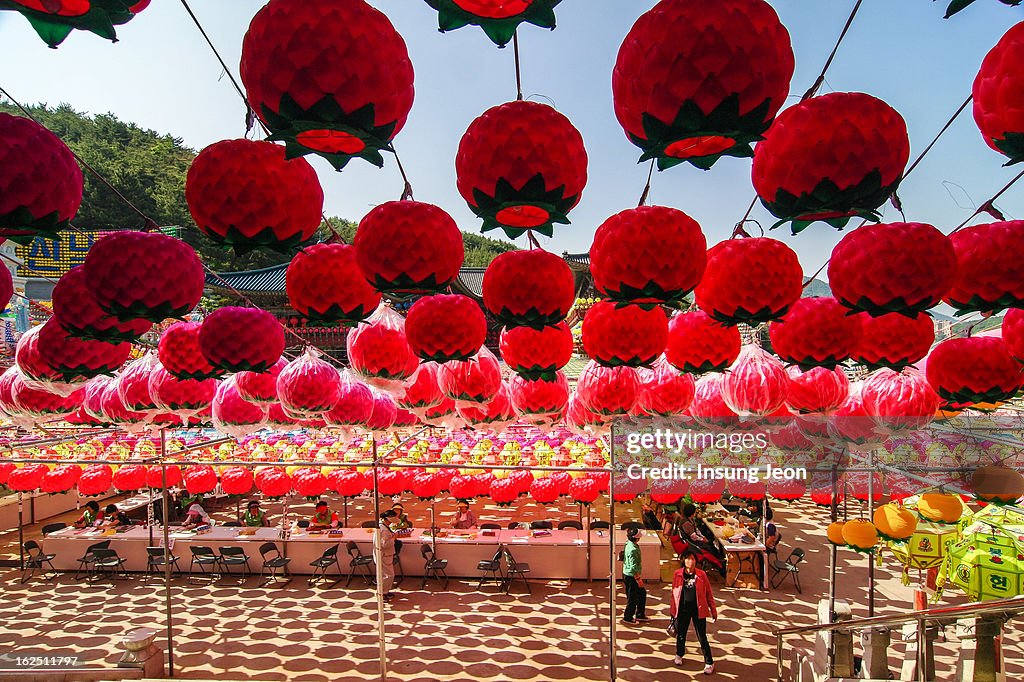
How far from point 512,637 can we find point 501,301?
16.7ft

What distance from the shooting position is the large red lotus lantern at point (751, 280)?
1.66 metres

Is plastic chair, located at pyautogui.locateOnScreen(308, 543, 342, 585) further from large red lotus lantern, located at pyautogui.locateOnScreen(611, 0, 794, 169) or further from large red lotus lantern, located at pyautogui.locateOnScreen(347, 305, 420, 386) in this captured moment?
large red lotus lantern, located at pyautogui.locateOnScreen(611, 0, 794, 169)

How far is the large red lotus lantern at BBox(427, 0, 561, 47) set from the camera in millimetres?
962

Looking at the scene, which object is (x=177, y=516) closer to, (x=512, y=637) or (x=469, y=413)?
(x=512, y=637)

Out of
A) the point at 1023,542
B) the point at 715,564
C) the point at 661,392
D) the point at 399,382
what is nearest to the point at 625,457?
the point at 661,392

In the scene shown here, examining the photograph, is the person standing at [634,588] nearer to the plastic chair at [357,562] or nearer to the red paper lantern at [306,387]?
the plastic chair at [357,562]

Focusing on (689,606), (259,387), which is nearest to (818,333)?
(259,387)

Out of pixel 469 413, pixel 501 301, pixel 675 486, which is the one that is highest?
pixel 501 301

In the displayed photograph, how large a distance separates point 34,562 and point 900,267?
10.5 meters

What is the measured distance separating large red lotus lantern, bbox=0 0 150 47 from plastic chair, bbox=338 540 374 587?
7.51 metres

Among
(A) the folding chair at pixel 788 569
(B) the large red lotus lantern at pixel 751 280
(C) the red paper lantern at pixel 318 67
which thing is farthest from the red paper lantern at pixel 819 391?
(A) the folding chair at pixel 788 569

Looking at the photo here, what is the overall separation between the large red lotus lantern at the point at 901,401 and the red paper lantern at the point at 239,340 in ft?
9.92

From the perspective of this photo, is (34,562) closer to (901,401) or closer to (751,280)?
(751,280)

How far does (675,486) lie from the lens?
22.9 feet
